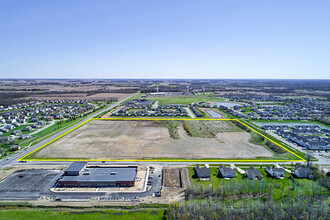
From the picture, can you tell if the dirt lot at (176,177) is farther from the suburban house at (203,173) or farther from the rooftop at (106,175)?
the rooftop at (106,175)

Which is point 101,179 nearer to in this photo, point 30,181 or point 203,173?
point 30,181

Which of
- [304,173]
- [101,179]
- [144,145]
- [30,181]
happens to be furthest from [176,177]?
[30,181]

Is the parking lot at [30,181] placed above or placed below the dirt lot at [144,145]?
below

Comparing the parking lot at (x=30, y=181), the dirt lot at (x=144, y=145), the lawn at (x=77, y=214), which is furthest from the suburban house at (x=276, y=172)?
the parking lot at (x=30, y=181)

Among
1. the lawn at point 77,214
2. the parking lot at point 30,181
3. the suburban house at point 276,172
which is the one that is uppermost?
the suburban house at point 276,172

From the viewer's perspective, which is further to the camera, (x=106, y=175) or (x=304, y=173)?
(x=304, y=173)

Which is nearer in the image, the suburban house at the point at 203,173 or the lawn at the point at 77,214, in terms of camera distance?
the lawn at the point at 77,214

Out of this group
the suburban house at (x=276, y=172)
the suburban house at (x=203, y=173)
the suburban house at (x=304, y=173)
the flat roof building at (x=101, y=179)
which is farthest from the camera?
the suburban house at (x=276, y=172)
